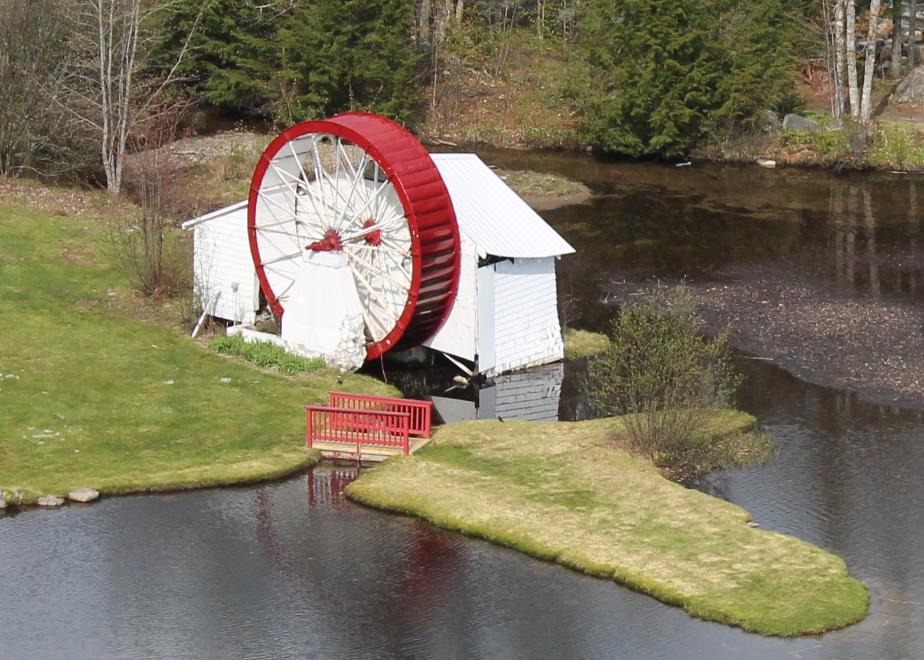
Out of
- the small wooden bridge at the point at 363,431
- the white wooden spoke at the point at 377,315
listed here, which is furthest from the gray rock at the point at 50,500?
the white wooden spoke at the point at 377,315

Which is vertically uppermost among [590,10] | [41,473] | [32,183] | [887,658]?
[590,10]

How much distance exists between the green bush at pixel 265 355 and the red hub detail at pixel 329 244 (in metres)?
2.87

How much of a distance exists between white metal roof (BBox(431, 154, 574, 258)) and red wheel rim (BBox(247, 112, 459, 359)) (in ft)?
3.99

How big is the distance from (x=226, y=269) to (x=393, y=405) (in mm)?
8912

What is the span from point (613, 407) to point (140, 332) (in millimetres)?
13543

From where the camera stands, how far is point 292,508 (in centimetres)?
2733

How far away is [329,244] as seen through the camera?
3472cm

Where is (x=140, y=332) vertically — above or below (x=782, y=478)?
above

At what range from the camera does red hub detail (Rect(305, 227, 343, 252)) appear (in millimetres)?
34719

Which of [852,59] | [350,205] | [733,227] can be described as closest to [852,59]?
[852,59]

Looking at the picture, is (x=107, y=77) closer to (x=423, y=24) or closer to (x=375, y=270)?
(x=375, y=270)

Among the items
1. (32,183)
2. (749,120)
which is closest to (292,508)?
(32,183)

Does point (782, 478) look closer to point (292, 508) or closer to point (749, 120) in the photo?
point (292, 508)

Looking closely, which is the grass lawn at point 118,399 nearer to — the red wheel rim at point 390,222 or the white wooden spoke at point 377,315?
the white wooden spoke at point 377,315
